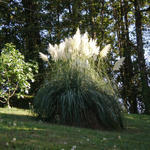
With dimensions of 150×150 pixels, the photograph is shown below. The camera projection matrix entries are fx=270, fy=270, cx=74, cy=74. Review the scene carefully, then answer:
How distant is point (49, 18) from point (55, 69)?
8.18 m

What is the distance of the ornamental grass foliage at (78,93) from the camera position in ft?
16.0

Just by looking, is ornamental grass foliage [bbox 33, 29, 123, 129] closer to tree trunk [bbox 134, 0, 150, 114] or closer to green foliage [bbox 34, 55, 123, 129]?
green foliage [bbox 34, 55, 123, 129]

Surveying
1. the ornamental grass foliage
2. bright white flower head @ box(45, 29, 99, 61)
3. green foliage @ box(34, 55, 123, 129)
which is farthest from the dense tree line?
green foliage @ box(34, 55, 123, 129)

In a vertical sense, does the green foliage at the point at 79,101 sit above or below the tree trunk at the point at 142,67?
below

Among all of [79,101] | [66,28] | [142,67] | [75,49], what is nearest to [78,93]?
[79,101]

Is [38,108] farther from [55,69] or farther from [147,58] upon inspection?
[147,58]

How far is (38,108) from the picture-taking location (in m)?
5.15

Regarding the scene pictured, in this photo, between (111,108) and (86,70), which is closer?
(111,108)

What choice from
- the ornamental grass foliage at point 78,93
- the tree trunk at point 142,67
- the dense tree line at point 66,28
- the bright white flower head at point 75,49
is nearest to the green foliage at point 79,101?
the ornamental grass foliage at point 78,93

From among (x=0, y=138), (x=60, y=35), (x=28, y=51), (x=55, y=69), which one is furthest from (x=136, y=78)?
(x=0, y=138)

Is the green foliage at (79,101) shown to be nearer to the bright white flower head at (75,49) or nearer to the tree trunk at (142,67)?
the bright white flower head at (75,49)

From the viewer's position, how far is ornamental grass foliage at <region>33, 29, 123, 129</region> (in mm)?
4879

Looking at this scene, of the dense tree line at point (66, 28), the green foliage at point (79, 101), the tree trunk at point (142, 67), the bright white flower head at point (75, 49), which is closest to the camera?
the green foliage at point (79, 101)

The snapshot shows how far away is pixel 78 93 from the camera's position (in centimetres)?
491
